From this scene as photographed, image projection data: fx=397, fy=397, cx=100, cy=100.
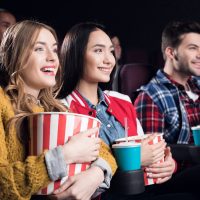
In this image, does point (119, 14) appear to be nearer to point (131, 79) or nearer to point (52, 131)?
point (131, 79)

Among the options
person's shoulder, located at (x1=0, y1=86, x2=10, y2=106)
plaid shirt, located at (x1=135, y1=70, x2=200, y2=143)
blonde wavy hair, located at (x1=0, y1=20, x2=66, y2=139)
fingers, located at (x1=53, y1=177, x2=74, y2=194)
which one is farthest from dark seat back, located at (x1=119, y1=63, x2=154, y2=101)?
fingers, located at (x1=53, y1=177, x2=74, y2=194)

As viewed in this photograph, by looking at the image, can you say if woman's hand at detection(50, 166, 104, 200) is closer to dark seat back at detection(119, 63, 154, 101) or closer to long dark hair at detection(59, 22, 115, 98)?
long dark hair at detection(59, 22, 115, 98)

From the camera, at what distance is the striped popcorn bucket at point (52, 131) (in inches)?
34.6

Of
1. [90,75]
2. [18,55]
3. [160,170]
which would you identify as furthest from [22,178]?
[90,75]

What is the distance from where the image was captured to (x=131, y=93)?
1864 millimetres

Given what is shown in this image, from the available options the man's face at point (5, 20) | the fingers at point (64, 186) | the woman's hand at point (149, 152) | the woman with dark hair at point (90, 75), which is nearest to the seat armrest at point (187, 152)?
the woman with dark hair at point (90, 75)

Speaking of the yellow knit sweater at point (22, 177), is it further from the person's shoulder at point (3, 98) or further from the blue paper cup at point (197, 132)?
the blue paper cup at point (197, 132)

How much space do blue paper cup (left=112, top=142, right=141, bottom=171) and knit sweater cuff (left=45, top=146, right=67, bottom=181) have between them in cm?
22

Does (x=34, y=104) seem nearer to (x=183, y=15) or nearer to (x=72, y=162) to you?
(x=72, y=162)

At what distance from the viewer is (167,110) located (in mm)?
1745

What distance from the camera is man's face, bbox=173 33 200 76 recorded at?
75.8 inches

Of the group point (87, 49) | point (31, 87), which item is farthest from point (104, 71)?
point (31, 87)

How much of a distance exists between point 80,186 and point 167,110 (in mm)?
945

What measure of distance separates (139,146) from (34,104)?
300 millimetres
